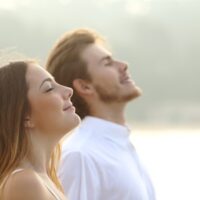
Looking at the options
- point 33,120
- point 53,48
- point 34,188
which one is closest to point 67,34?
point 53,48

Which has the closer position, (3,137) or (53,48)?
(3,137)

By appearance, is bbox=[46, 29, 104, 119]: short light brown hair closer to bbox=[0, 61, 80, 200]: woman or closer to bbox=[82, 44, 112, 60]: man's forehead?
bbox=[82, 44, 112, 60]: man's forehead

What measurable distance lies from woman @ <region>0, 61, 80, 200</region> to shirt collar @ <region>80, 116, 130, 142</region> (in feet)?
1.16

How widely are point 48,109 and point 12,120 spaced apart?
7 cm

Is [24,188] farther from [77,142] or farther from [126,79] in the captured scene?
[126,79]

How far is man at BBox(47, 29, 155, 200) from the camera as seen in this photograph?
166cm

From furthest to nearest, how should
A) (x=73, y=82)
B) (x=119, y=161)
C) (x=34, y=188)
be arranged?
1. (x=73, y=82)
2. (x=119, y=161)
3. (x=34, y=188)

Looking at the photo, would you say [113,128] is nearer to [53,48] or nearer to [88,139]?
[88,139]

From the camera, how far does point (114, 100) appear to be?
181 centimetres

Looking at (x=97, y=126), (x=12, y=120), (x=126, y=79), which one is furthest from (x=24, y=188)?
(x=126, y=79)

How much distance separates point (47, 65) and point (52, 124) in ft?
1.62

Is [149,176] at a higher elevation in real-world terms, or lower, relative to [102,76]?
lower

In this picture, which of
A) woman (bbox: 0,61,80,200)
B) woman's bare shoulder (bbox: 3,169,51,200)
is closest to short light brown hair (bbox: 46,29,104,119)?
woman (bbox: 0,61,80,200)

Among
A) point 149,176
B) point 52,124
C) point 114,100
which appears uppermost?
point 52,124
